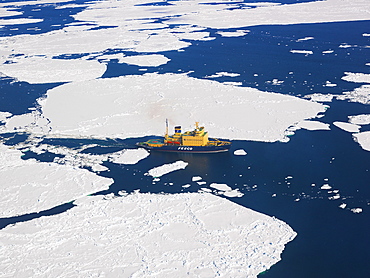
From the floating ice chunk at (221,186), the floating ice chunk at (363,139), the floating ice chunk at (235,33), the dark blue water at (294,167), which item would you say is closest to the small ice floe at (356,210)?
the dark blue water at (294,167)

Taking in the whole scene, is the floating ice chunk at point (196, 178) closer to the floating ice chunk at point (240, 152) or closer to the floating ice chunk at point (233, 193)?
the floating ice chunk at point (233, 193)

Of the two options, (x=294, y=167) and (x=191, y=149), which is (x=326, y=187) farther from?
(x=191, y=149)

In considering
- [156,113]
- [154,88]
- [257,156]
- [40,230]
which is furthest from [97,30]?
[40,230]

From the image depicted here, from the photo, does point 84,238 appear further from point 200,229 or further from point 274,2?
point 274,2

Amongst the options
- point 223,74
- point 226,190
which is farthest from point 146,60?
point 226,190

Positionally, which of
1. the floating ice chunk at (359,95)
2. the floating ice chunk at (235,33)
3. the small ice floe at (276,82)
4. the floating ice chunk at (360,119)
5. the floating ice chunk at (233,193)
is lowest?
the floating ice chunk at (233,193)

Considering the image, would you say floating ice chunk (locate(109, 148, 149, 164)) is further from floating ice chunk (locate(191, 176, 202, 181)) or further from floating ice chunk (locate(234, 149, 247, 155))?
floating ice chunk (locate(234, 149, 247, 155))
